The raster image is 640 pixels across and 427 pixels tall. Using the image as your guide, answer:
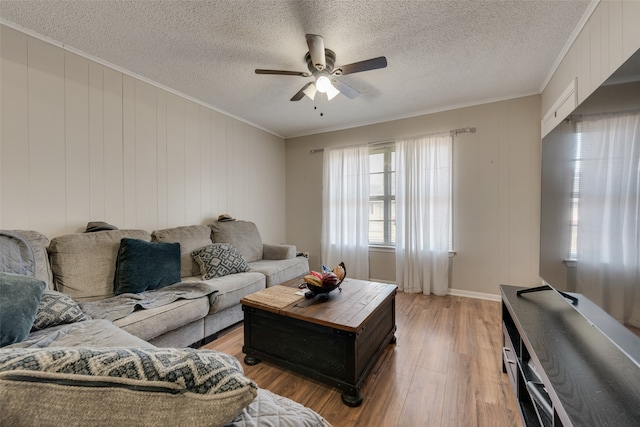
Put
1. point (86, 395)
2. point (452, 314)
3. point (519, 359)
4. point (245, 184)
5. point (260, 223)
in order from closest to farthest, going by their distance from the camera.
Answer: point (86, 395) → point (519, 359) → point (452, 314) → point (245, 184) → point (260, 223)

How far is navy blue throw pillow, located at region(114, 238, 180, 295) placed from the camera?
200cm

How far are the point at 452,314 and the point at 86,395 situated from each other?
3.04 metres

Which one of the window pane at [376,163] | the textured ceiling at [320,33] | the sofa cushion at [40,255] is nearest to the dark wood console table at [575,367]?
the textured ceiling at [320,33]

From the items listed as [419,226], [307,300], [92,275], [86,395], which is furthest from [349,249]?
[86,395]

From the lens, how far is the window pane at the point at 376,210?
3.91 meters

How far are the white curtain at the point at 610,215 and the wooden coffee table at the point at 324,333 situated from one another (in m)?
1.08

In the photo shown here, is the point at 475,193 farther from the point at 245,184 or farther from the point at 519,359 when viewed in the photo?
the point at 245,184

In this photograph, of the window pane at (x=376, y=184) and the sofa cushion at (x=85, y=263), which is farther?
the window pane at (x=376, y=184)

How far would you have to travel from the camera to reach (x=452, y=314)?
2.76 meters

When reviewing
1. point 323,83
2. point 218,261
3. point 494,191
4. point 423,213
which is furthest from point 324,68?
point 494,191

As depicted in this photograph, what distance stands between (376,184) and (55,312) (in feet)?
11.7

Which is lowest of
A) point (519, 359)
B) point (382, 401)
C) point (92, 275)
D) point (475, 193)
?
point (382, 401)

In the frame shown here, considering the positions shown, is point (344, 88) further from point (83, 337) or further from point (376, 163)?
point (83, 337)

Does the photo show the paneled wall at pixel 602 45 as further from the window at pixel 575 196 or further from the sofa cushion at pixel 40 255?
the sofa cushion at pixel 40 255
